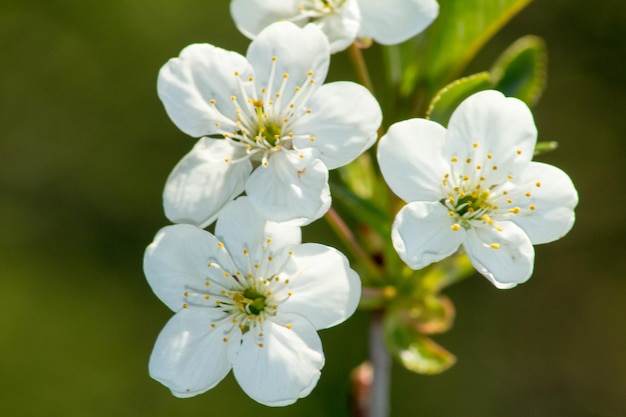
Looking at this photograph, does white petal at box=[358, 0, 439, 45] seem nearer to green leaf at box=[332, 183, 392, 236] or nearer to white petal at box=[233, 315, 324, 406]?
green leaf at box=[332, 183, 392, 236]

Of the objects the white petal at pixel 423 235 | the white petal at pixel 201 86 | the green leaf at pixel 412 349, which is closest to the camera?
the white petal at pixel 423 235

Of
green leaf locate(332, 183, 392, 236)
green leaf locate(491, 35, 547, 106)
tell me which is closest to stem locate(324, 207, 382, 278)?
green leaf locate(332, 183, 392, 236)

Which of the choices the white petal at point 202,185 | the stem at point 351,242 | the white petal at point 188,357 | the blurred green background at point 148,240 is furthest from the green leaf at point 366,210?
the blurred green background at point 148,240

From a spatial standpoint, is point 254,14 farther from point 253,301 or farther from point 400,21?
point 253,301

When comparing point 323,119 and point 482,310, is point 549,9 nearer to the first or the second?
point 482,310

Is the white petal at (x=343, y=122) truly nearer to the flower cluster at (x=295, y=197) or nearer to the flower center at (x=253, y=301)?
the flower cluster at (x=295, y=197)

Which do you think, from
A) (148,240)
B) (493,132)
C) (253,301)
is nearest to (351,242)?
(253,301)
